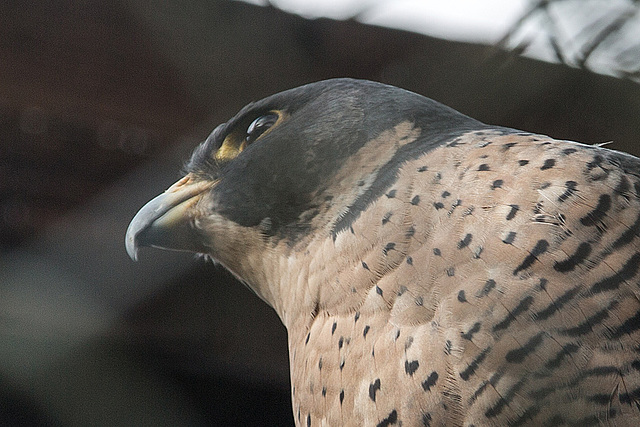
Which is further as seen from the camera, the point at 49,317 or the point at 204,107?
the point at 49,317

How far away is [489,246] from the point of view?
4.50ft

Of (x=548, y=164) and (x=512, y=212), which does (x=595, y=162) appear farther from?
(x=512, y=212)

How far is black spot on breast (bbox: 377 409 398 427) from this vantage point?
1.38 metres

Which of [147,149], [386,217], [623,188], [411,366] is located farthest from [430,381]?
[147,149]

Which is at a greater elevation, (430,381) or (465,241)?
(465,241)

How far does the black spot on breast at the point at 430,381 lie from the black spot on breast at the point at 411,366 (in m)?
0.03

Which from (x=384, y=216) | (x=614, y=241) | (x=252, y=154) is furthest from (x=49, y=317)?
(x=614, y=241)

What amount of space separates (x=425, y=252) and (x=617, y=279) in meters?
0.35

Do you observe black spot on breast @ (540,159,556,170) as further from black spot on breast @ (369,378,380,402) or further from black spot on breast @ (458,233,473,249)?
black spot on breast @ (369,378,380,402)

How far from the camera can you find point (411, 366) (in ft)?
4.51

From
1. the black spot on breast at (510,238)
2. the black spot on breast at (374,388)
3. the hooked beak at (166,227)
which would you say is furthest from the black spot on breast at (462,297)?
the hooked beak at (166,227)

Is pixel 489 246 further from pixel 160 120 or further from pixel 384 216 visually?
pixel 160 120

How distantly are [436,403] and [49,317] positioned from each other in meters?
2.31

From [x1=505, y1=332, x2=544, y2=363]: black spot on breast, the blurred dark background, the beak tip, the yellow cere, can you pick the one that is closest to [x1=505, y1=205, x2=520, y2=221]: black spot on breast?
[x1=505, y1=332, x2=544, y2=363]: black spot on breast
